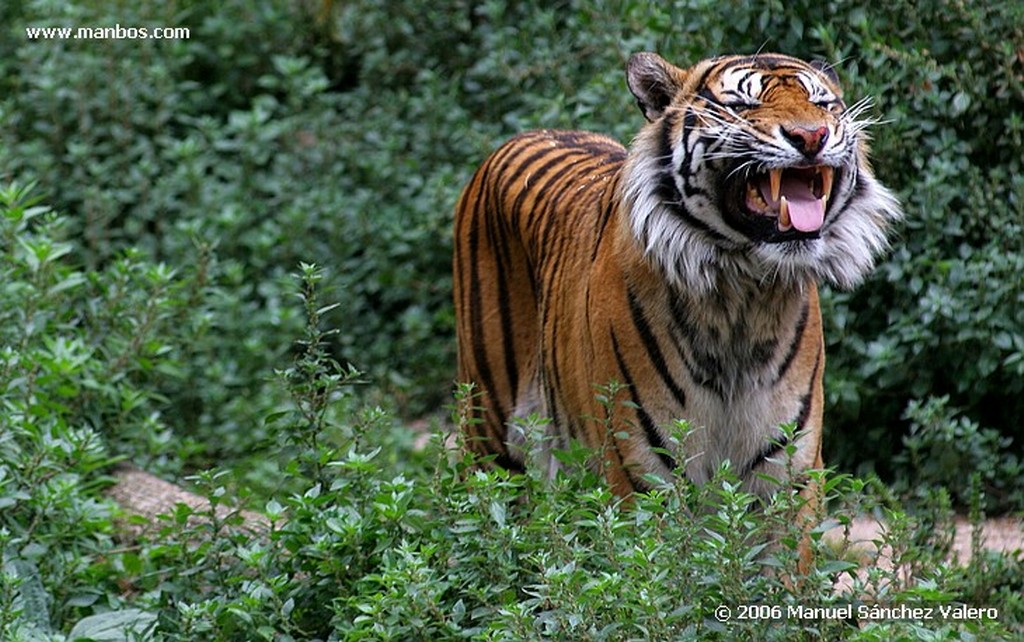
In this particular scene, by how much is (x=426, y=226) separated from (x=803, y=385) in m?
3.24

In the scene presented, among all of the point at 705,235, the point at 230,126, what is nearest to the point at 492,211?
the point at 705,235

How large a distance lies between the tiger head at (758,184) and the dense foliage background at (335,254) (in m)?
0.77

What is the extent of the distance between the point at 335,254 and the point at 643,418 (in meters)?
3.60

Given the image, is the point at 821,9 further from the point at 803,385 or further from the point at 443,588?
the point at 443,588

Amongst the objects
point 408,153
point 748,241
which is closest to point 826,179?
point 748,241

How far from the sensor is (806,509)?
3.71 meters

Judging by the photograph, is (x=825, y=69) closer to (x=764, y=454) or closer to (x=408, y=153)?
(x=764, y=454)

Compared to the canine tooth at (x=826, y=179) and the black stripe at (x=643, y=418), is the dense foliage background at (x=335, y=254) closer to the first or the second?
the black stripe at (x=643, y=418)

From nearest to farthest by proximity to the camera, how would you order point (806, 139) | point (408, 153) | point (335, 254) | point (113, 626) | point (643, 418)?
point (806, 139), point (643, 418), point (113, 626), point (335, 254), point (408, 153)

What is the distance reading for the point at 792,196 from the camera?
145 inches

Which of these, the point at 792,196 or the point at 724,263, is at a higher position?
the point at 792,196

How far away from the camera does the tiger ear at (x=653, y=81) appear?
3955mm

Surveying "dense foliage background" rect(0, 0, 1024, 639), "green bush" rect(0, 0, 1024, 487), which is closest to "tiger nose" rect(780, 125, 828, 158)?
"dense foliage background" rect(0, 0, 1024, 639)

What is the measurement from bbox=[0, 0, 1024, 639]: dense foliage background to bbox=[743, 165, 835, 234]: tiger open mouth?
87 cm
